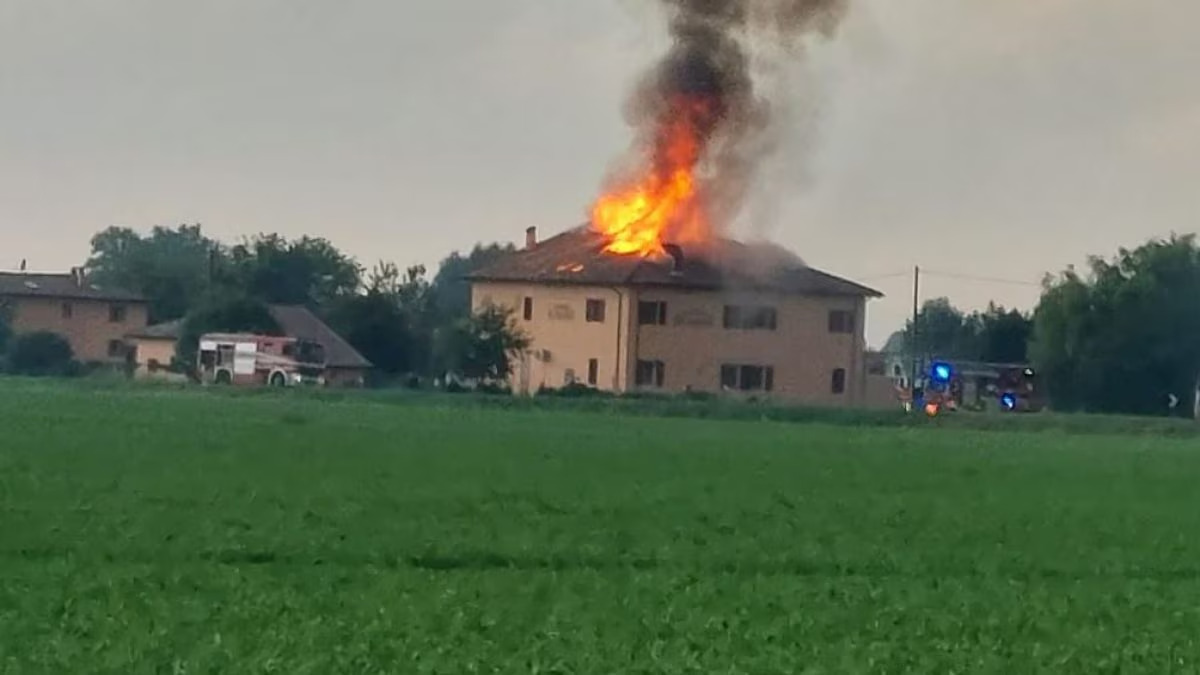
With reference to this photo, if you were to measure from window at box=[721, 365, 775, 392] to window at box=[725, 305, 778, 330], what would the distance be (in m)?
1.85

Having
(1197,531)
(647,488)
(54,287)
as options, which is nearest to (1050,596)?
(1197,531)

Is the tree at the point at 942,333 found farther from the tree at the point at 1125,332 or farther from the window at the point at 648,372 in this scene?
the window at the point at 648,372

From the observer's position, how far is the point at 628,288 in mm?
98625

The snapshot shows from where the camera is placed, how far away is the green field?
18.2m

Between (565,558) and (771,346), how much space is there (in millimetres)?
73611

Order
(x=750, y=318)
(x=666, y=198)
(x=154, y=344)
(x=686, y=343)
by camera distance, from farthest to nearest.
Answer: (x=154, y=344), (x=686, y=343), (x=750, y=318), (x=666, y=198)

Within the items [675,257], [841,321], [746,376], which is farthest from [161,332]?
[675,257]

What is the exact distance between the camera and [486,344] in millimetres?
102375

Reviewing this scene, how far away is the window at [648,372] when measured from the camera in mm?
101375

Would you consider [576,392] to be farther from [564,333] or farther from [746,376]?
[564,333]

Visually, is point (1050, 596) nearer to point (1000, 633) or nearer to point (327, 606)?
point (1000, 633)

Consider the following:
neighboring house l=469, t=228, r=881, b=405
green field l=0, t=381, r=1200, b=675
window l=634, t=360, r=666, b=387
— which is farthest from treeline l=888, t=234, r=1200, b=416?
green field l=0, t=381, r=1200, b=675

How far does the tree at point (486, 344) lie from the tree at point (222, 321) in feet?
42.2

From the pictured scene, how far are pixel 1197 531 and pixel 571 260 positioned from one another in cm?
6924
